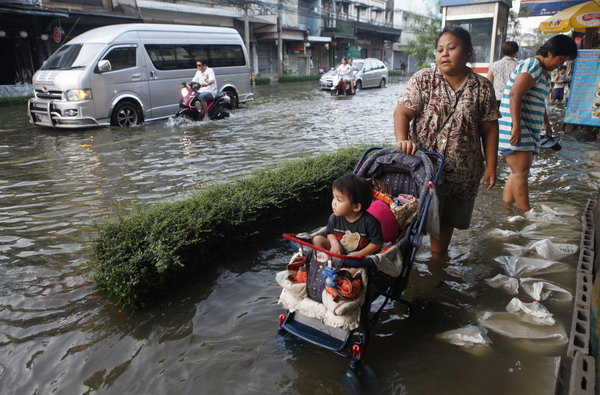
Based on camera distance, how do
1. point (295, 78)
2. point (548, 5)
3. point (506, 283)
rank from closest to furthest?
point (506, 283) → point (548, 5) → point (295, 78)

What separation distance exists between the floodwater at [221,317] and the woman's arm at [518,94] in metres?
1.12

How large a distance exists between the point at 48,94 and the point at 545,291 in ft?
35.3

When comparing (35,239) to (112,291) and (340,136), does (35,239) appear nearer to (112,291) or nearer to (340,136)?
(112,291)

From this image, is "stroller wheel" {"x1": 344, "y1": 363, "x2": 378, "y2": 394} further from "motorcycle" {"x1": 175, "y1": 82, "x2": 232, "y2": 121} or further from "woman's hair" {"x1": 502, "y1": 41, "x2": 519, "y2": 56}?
"motorcycle" {"x1": 175, "y1": 82, "x2": 232, "y2": 121}

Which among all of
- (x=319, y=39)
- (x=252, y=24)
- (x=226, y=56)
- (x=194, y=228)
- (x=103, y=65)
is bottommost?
(x=194, y=228)

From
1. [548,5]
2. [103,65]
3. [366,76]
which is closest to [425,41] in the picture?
[366,76]

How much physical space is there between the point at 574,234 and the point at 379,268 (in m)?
→ 3.06

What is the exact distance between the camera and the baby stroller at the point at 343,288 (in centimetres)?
236

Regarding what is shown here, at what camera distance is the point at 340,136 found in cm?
985

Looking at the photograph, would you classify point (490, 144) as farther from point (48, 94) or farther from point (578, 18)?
point (48, 94)

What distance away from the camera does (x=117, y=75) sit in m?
10.4

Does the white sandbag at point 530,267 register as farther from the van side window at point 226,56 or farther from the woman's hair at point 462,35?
the van side window at point 226,56

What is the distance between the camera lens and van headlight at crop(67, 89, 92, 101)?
388 inches

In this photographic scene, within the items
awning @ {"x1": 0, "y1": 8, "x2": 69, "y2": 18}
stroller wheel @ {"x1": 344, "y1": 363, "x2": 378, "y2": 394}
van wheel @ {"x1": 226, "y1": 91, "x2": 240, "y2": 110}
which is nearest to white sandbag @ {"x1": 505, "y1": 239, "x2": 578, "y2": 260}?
stroller wheel @ {"x1": 344, "y1": 363, "x2": 378, "y2": 394}
